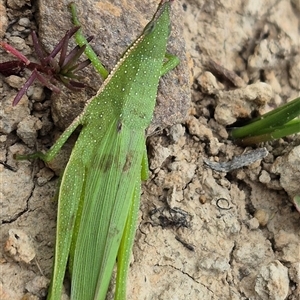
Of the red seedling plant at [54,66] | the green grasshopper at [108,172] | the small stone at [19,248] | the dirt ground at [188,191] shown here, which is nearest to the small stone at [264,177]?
the dirt ground at [188,191]

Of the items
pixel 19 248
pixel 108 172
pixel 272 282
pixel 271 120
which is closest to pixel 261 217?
pixel 272 282

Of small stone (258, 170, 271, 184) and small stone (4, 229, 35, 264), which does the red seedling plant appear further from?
small stone (258, 170, 271, 184)

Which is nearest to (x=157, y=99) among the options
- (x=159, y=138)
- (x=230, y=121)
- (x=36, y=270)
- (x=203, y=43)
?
(x=159, y=138)

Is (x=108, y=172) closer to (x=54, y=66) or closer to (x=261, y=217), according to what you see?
(x=54, y=66)

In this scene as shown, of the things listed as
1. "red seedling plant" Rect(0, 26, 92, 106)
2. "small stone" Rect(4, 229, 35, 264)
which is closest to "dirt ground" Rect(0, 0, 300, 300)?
"small stone" Rect(4, 229, 35, 264)

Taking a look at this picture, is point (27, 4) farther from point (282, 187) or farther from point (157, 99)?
point (282, 187)

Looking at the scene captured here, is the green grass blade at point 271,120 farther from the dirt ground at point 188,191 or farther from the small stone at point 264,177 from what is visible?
the small stone at point 264,177
